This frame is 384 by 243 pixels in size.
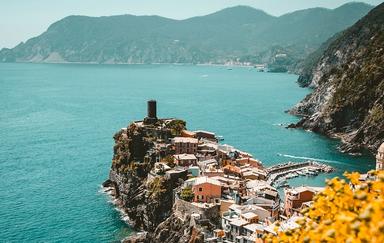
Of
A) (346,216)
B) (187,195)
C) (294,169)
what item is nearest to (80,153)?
(294,169)

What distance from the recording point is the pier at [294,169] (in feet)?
302

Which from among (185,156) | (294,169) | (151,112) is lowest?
(294,169)

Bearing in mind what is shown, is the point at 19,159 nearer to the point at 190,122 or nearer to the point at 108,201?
the point at 108,201

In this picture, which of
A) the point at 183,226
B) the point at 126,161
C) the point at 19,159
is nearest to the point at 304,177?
the point at 126,161

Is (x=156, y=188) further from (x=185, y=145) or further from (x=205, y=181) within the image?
(x=185, y=145)

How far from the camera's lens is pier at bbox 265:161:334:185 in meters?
92.0

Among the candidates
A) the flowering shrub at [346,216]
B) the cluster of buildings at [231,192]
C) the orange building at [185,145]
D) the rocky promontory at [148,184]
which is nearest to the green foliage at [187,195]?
the cluster of buildings at [231,192]

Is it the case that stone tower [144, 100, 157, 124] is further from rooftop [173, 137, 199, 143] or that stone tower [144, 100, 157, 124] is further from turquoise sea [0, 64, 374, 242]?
turquoise sea [0, 64, 374, 242]

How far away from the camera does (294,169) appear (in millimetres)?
96938

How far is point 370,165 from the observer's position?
9944 cm

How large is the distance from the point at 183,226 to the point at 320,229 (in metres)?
50.4

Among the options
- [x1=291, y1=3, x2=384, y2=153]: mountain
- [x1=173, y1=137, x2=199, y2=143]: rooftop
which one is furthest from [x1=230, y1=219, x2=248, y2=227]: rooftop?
[x1=291, y1=3, x2=384, y2=153]: mountain

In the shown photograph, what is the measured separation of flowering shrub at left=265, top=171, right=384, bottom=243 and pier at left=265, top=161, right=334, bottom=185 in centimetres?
7728

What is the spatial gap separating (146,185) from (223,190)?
13.7 metres
